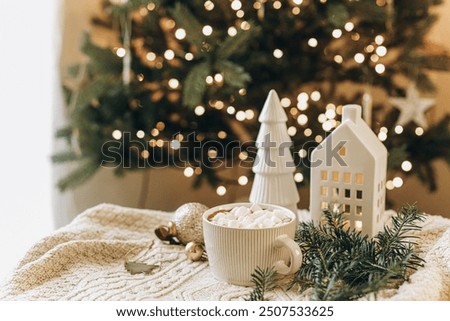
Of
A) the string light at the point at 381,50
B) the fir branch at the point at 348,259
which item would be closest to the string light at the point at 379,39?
the string light at the point at 381,50

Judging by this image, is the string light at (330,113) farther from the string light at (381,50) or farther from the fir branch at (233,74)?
the fir branch at (233,74)

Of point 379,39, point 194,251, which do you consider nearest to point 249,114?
point 379,39

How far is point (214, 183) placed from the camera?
1753 millimetres

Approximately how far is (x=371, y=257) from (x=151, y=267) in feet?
1.21

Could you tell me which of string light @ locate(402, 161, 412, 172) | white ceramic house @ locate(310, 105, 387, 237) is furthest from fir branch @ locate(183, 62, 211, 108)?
string light @ locate(402, 161, 412, 172)

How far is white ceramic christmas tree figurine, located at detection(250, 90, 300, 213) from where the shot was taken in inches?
40.1

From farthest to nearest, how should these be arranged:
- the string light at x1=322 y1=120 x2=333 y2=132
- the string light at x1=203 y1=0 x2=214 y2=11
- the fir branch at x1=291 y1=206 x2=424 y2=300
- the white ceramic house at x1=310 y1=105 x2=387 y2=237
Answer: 1. the string light at x1=322 y1=120 x2=333 y2=132
2. the string light at x1=203 y1=0 x2=214 y2=11
3. the white ceramic house at x1=310 y1=105 x2=387 y2=237
4. the fir branch at x1=291 y1=206 x2=424 y2=300

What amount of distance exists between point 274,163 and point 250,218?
0.59 feet

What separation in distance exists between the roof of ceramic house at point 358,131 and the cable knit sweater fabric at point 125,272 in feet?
0.65

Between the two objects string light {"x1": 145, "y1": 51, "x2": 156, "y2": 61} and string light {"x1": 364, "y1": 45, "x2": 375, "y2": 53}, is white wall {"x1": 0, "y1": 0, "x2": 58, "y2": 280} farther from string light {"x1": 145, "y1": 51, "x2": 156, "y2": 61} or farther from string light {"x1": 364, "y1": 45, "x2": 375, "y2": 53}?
string light {"x1": 364, "y1": 45, "x2": 375, "y2": 53}

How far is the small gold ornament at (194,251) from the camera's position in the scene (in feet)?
3.16

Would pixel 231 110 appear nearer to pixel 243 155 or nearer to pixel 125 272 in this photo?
pixel 243 155
